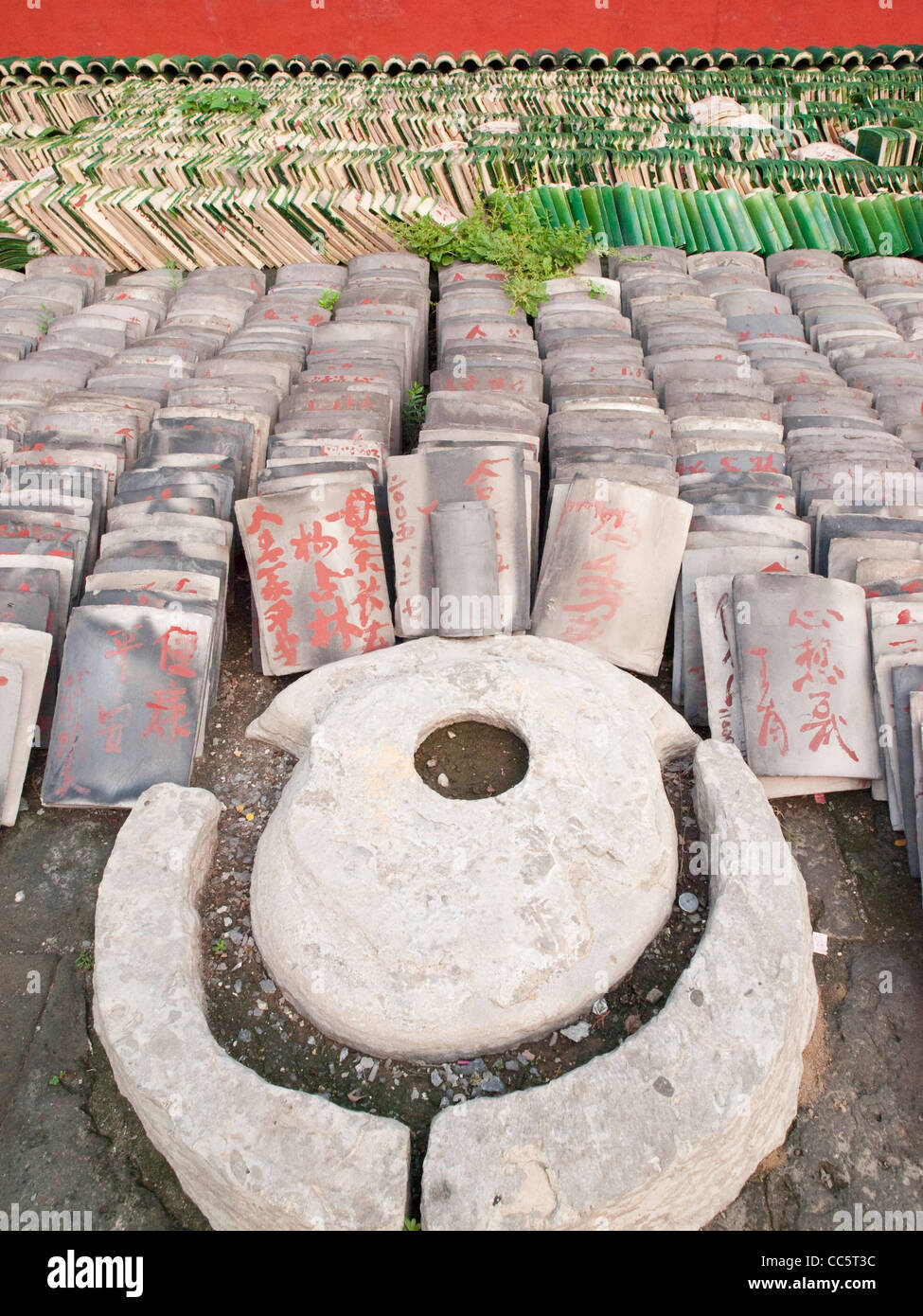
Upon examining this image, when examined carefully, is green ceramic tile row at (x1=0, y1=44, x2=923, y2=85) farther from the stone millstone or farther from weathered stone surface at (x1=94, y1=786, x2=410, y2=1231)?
weathered stone surface at (x1=94, y1=786, x2=410, y2=1231)

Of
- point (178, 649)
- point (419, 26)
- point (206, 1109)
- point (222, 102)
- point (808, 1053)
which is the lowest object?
point (808, 1053)

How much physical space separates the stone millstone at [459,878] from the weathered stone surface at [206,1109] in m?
0.37

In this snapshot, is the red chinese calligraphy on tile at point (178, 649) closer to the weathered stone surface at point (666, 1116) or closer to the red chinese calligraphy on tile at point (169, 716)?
the red chinese calligraphy on tile at point (169, 716)

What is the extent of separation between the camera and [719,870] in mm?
3445

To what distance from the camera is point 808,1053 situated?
3.55m

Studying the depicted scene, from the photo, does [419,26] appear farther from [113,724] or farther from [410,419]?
[113,724]

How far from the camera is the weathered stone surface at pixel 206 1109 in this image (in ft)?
8.94

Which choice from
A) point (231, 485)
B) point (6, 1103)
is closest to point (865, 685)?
point (231, 485)

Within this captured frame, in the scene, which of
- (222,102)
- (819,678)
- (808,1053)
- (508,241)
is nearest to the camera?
(808,1053)

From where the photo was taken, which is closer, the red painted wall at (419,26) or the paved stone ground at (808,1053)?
the paved stone ground at (808,1053)

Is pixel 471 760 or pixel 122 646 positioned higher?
pixel 122 646

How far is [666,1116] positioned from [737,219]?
7.83 metres

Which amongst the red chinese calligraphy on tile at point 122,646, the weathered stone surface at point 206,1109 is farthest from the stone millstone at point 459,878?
the red chinese calligraphy on tile at point 122,646

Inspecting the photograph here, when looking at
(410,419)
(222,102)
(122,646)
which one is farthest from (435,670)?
(222,102)
